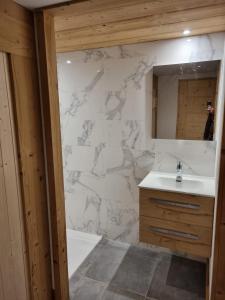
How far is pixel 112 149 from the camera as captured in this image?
255 centimetres

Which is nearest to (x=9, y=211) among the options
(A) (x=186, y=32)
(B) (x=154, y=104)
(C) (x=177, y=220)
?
(C) (x=177, y=220)

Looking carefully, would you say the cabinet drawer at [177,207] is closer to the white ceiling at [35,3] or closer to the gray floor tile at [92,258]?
the gray floor tile at [92,258]

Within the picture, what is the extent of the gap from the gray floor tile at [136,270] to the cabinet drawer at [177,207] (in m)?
0.63

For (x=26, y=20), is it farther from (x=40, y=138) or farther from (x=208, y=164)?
(x=208, y=164)

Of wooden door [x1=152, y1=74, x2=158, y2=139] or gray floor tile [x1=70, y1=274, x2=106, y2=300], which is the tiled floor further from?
wooden door [x1=152, y1=74, x2=158, y2=139]

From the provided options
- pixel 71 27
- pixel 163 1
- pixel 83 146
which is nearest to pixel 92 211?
pixel 83 146

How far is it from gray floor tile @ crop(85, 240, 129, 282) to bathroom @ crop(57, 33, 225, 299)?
0.01 meters

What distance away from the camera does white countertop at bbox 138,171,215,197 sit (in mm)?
1931

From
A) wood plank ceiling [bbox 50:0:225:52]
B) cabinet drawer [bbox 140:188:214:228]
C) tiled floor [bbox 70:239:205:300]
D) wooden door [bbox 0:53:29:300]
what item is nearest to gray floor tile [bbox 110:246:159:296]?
tiled floor [bbox 70:239:205:300]

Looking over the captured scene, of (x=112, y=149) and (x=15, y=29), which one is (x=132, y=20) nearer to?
(x=15, y=29)

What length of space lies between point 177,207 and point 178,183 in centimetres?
33

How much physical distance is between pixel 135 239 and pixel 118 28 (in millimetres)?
2238

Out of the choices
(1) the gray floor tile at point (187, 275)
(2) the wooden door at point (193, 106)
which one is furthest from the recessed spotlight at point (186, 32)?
(1) the gray floor tile at point (187, 275)

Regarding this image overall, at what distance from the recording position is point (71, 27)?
187 cm
